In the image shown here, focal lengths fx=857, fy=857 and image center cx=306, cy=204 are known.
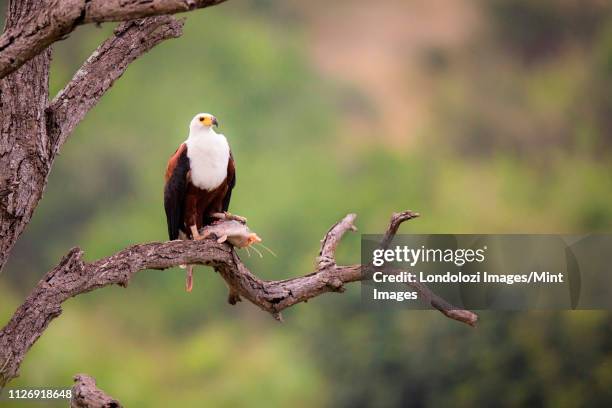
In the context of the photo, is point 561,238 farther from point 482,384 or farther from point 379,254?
point 379,254

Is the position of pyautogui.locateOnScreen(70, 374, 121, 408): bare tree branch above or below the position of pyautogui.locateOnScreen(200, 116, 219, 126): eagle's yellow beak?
below

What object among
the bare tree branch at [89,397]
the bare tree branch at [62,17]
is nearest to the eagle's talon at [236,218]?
the bare tree branch at [89,397]

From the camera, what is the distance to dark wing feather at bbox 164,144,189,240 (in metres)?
3.87

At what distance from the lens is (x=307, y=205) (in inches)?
283

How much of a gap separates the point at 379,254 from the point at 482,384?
170 inches

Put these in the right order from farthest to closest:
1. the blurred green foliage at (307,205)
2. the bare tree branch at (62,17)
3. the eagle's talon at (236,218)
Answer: the blurred green foliage at (307,205) < the eagle's talon at (236,218) < the bare tree branch at (62,17)

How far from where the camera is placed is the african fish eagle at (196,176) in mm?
3855

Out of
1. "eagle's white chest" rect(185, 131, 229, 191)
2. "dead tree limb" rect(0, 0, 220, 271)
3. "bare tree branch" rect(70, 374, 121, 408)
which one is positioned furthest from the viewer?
"eagle's white chest" rect(185, 131, 229, 191)

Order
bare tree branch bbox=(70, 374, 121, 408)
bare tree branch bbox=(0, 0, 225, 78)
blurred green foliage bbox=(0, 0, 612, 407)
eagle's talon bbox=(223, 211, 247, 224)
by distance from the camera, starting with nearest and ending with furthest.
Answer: bare tree branch bbox=(0, 0, 225, 78) → bare tree branch bbox=(70, 374, 121, 408) → eagle's talon bbox=(223, 211, 247, 224) → blurred green foliage bbox=(0, 0, 612, 407)

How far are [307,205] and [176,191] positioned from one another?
133 inches

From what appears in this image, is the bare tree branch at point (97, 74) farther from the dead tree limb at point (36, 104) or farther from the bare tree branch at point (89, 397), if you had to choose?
the bare tree branch at point (89, 397)

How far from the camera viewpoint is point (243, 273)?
3416 millimetres

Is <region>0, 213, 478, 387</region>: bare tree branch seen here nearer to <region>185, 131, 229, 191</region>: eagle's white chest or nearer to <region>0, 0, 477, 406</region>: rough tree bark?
<region>0, 0, 477, 406</region>: rough tree bark

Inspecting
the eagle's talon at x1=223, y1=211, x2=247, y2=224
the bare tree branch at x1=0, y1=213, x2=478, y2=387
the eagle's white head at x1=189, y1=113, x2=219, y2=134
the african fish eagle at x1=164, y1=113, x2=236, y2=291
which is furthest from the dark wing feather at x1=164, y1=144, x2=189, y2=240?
the bare tree branch at x1=0, y1=213, x2=478, y2=387
